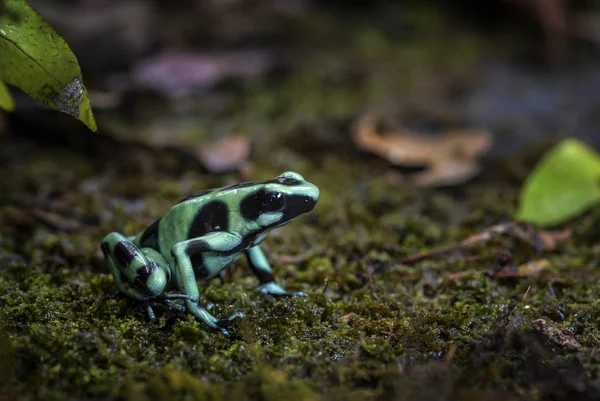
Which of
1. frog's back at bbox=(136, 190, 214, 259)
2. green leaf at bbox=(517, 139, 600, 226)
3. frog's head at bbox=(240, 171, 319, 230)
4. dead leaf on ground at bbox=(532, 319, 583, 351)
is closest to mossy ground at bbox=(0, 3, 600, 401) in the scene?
dead leaf on ground at bbox=(532, 319, 583, 351)

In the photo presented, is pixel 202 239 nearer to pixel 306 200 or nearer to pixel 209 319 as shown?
pixel 209 319

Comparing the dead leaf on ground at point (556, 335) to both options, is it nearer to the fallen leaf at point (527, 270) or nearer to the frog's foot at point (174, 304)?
the fallen leaf at point (527, 270)

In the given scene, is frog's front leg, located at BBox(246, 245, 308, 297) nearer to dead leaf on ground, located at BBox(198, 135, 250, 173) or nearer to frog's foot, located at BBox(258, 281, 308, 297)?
frog's foot, located at BBox(258, 281, 308, 297)

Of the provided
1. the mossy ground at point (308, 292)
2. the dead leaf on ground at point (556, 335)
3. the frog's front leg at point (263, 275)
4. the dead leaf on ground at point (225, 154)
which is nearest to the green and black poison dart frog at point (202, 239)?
the mossy ground at point (308, 292)

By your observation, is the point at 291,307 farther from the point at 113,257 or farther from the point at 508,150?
the point at 508,150

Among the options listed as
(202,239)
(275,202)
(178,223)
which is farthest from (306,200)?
(178,223)

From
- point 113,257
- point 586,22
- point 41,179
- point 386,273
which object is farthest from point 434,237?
point 586,22
